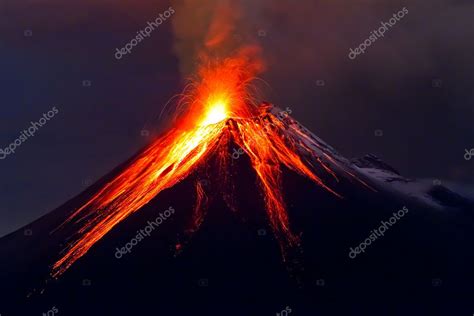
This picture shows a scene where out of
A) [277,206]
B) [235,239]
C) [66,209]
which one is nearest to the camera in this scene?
[235,239]

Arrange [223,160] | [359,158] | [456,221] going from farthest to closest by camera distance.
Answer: [359,158] → [456,221] → [223,160]

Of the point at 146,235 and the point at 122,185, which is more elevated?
the point at 122,185

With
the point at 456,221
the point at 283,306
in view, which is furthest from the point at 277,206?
the point at 456,221

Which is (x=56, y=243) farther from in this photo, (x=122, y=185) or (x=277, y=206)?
(x=277, y=206)

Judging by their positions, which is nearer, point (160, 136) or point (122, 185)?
point (122, 185)

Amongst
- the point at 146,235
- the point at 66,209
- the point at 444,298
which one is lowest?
the point at 444,298

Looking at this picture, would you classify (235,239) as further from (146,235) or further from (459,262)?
(459,262)
